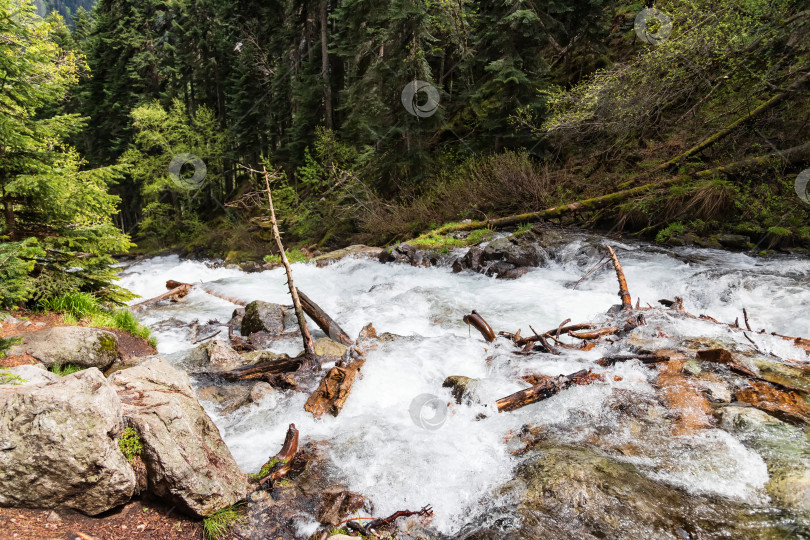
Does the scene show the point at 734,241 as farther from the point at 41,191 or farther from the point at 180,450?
the point at 41,191

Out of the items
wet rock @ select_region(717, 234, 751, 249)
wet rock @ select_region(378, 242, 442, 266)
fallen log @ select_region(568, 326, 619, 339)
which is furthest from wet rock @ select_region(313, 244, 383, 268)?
wet rock @ select_region(717, 234, 751, 249)

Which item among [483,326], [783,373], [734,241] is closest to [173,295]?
[483,326]

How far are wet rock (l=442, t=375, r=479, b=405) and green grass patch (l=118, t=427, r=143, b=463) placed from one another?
2834 millimetres

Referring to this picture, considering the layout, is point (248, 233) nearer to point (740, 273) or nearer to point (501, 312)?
point (501, 312)

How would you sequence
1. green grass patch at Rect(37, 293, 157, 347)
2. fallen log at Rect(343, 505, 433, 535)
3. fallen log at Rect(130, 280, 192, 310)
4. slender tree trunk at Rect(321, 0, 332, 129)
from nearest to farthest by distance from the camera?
fallen log at Rect(343, 505, 433, 535) < green grass patch at Rect(37, 293, 157, 347) < fallen log at Rect(130, 280, 192, 310) < slender tree trunk at Rect(321, 0, 332, 129)

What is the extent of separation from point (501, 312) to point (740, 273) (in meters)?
4.48

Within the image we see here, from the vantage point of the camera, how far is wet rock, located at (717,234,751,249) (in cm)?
944

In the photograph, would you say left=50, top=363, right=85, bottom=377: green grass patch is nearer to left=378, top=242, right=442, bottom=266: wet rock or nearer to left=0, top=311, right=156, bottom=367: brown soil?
left=0, top=311, right=156, bottom=367: brown soil

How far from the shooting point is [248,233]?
78.4ft

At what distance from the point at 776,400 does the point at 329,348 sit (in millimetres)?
5006

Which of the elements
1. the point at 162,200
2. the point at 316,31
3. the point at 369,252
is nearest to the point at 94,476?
the point at 369,252

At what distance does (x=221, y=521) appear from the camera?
2.81 meters

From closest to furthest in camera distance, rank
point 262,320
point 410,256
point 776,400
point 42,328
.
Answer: point 776,400 < point 42,328 < point 262,320 < point 410,256

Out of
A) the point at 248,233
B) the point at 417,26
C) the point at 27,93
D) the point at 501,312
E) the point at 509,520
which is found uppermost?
the point at 417,26
